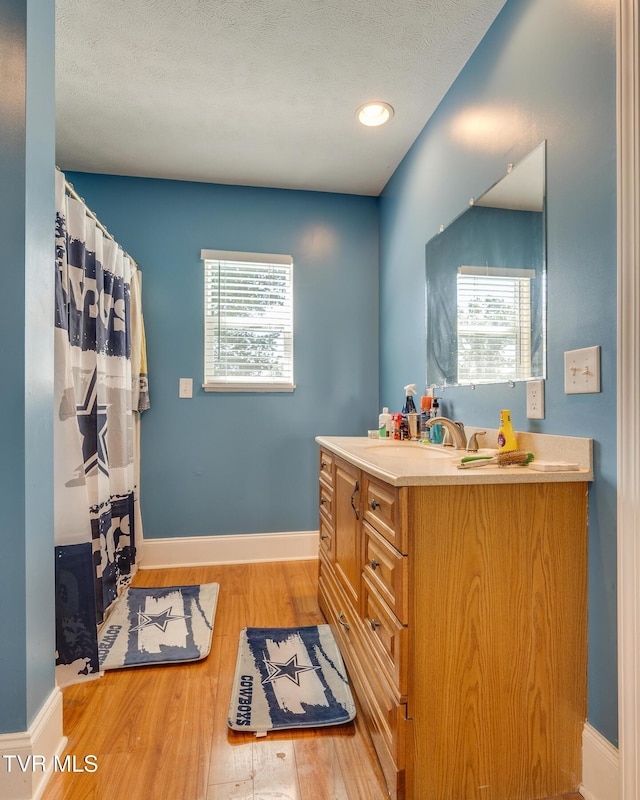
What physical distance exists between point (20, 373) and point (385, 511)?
3.46 feet

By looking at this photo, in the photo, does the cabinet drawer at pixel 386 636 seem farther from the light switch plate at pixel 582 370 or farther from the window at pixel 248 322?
the window at pixel 248 322

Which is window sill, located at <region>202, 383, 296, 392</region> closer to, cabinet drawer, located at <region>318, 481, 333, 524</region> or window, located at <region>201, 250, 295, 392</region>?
window, located at <region>201, 250, 295, 392</region>

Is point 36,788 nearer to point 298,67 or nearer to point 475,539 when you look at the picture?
point 475,539

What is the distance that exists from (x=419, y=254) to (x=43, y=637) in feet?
7.36

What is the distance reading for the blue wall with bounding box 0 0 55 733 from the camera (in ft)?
3.91

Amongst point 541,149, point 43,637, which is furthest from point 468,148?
point 43,637

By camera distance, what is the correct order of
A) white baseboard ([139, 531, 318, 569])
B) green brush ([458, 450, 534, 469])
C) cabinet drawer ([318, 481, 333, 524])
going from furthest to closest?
white baseboard ([139, 531, 318, 569])
cabinet drawer ([318, 481, 333, 524])
green brush ([458, 450, 534, 469])

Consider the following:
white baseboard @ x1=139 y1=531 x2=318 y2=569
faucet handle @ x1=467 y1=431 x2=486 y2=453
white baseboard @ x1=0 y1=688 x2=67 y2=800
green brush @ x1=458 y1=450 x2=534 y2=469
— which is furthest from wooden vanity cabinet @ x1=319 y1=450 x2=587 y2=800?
white baseboard @ x1=139 y1=531 x2=318 y2=569

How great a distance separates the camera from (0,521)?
1.19 m

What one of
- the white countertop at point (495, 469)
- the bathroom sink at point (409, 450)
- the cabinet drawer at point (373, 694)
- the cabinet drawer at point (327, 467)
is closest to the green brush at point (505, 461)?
the white countertop at point (495, 469)

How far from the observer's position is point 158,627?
6.82 feet

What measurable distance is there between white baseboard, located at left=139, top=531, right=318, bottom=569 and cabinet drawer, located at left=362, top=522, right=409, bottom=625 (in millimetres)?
1584

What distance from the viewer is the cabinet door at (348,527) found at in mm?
1572

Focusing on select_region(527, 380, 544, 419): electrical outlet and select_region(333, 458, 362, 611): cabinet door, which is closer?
select_region(527, 380, 544, 419): electrical outlet
